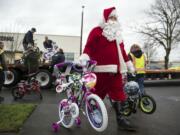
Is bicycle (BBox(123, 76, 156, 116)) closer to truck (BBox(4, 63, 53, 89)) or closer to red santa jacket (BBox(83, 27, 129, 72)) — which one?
red santa jacket (BBox(83, 27, 129, 72))

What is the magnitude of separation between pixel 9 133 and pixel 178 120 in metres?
3.54

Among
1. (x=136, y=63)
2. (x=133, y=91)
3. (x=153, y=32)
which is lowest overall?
(x=133, y=91)

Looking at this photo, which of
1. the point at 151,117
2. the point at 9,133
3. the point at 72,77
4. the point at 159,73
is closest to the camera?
the point at 9,133

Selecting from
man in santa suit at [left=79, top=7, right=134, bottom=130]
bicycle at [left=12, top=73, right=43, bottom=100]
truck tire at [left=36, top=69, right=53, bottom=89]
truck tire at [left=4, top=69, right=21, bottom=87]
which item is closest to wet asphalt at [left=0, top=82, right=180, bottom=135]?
man in santa suit at [left=79, top=7, right=134, bottom=130]

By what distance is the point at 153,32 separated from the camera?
40844 mm

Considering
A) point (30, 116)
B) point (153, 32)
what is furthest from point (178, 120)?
point (153, 32)

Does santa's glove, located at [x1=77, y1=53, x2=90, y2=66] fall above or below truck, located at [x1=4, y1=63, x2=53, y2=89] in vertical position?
above

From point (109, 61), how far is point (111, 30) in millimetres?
598

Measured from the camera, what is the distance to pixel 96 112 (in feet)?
16.4

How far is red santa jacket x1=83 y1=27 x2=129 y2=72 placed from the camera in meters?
5.93

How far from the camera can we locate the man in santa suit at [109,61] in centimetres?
592

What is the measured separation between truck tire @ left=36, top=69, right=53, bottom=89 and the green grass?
507 cm

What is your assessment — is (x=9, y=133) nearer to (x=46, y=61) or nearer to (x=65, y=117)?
(x=65, y=117)

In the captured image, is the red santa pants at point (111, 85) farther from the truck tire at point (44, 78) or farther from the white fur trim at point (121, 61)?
the truck tire at point (44, 78)
